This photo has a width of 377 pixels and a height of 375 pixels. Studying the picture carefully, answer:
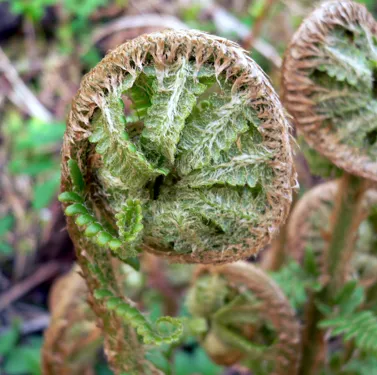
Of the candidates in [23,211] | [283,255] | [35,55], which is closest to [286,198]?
[283,255]

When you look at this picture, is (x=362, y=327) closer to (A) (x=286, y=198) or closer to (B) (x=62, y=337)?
(A) (x=286, y=198)

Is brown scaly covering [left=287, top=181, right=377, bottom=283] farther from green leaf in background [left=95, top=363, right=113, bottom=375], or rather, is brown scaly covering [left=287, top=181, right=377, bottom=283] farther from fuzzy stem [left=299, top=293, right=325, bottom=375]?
green leaf in background [left=95, top=363, right=113, bottom=375]

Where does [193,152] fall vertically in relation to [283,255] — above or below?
above

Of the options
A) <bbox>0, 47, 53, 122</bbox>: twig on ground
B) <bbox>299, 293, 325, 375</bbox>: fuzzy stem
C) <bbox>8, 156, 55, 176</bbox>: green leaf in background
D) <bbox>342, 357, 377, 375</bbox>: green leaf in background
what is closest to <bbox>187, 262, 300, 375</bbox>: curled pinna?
<bbox>299, 293, 325, 375</bbox>: fuzzy stem

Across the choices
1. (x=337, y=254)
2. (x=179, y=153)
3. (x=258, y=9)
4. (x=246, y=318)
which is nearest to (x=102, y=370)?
(x=246, y=318)

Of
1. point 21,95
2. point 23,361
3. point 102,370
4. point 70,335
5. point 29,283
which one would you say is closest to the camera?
point 70,335

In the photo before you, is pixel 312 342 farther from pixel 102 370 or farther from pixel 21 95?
pixel 21 95
